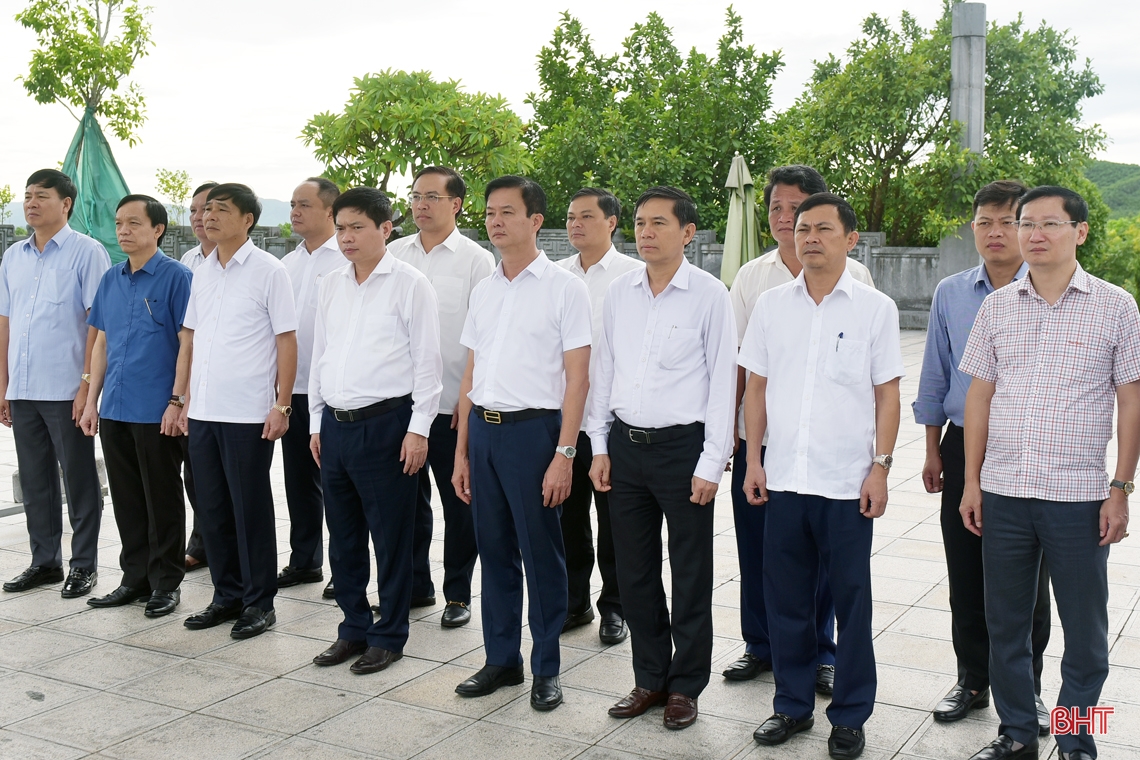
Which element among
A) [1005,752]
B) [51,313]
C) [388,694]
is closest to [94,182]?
[51,313]

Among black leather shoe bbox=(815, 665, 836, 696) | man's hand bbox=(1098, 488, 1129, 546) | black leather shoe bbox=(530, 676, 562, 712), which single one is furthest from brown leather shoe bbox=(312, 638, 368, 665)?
man's hand bbox=(1098, 488, 1129, 546)

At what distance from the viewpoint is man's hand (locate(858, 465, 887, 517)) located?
10.7 feet

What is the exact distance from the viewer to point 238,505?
4.55 metres

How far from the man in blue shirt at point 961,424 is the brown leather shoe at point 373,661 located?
6.40 feet

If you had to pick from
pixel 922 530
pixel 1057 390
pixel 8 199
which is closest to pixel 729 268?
pixel 922 530

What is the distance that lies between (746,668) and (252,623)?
2.00 m

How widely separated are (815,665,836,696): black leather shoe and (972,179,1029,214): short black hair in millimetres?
1641

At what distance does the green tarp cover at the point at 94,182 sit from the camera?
6.98 meters

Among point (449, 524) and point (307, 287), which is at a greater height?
point (307, 287)

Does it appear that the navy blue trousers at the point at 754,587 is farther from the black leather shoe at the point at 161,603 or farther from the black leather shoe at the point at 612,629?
the black leather shoe at the point at 161,603

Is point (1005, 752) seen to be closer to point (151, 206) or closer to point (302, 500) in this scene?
point (302, 500)

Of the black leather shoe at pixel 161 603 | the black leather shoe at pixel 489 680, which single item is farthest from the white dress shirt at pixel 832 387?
the black leather shoe at pixel 161 603

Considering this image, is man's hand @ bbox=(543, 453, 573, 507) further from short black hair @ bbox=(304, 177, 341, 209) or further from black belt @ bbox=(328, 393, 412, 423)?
short black hair @ bbox=(304, 177, 341, 209)

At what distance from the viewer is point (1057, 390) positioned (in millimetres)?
3105
